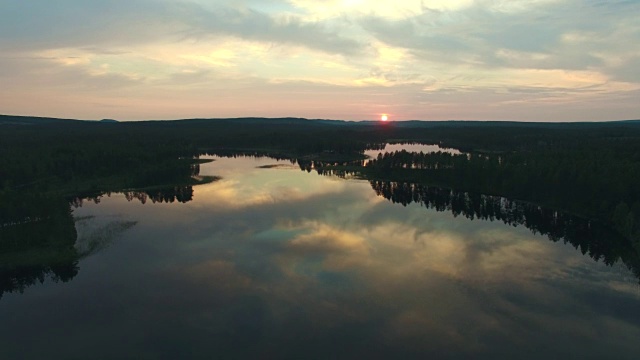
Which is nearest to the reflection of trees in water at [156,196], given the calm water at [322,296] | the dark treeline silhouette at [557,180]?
the calm water at [322,296]

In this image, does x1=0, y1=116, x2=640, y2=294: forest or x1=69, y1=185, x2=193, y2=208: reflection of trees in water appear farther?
x1=69, y1=185, x2=193, y2=208: reflection of trees in water

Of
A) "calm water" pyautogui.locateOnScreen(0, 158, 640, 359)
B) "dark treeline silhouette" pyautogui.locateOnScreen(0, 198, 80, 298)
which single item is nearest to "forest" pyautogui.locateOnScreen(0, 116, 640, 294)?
"dark treeline silhouette" pyautogui.locateOnScreen(0, 198, 80, 298)

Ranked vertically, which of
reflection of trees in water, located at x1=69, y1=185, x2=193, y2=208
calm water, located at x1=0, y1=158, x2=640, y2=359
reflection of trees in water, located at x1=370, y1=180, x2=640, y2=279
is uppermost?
reflection of trees in water, located at x1=69, y1=185, x2=193, y2=208

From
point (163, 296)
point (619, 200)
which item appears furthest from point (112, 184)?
point (619, 200)

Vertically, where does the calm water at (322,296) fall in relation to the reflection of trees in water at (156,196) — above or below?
below

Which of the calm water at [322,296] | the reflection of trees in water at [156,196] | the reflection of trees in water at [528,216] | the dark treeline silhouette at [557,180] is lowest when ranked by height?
the calm water at [322,296]

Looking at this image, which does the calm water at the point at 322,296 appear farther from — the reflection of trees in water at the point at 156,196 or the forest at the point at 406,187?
the reflection of trees in water at the point at 156,196

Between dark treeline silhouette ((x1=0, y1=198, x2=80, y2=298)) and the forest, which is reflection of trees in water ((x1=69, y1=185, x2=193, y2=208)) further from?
dark treeline silhouette ((x1=0, y1=198, x2=80, y2=298))

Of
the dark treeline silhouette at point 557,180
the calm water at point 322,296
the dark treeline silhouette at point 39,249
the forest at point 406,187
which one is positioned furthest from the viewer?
the dark treeline silhouette at point 557,180
